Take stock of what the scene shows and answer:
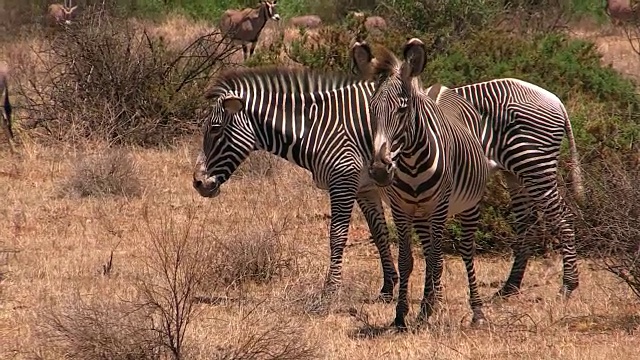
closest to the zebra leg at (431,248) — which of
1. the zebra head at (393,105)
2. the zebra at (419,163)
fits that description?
the zebra at (419,163)

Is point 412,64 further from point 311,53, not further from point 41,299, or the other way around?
point 311,53

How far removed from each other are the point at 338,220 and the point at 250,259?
80cm

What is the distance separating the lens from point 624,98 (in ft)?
46.3

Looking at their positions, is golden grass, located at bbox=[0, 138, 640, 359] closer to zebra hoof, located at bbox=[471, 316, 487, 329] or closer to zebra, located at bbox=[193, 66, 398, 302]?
zebra hoof, located at bbox=[471, 316, 487, 329]

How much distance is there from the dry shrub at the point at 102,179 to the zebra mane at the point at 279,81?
11.0ft

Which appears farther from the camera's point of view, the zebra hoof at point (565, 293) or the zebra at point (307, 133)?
the zebra at point (307, 133)

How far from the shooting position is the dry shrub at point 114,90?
14281 mm

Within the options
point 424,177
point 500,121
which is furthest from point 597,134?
point 424,177

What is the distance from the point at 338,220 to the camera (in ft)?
28.0

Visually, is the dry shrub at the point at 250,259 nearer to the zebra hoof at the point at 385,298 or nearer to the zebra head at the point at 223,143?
the zebra head at the point at 223,143

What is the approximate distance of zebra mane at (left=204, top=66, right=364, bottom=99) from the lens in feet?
29.0

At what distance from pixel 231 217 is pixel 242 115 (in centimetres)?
251

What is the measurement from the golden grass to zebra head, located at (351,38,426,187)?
1099 millimetres

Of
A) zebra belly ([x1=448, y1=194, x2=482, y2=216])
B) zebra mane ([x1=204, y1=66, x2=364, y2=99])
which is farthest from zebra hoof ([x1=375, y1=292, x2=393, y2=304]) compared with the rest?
zebra mane ([x1=204, y1=66, x2=364, y2=99])
